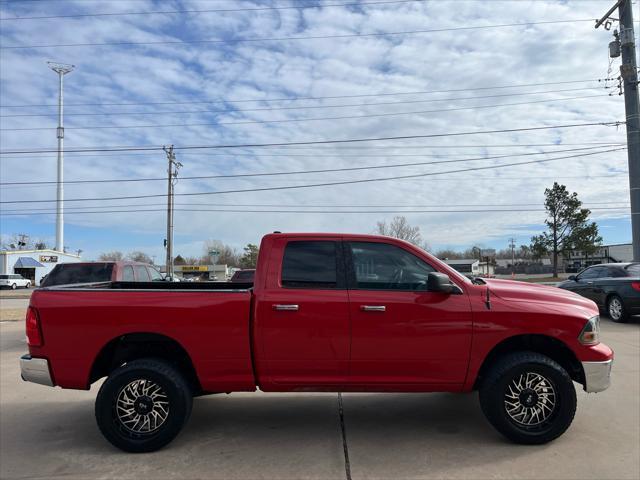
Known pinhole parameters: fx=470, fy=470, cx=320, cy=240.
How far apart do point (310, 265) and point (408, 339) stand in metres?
1.14

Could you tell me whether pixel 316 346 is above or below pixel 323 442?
above

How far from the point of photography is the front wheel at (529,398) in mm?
4223

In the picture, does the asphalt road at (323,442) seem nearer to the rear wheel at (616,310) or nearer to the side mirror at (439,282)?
the side mirror at (439,282)

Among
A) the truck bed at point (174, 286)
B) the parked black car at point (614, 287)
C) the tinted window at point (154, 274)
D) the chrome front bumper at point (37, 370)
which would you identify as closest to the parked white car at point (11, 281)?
the tinted window at point (154, 274)

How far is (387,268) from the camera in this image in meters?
4.52

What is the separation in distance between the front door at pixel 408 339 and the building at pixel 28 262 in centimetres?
7481

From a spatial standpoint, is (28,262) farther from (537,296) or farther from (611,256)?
(611,256)

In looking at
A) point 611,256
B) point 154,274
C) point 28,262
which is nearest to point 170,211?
point 154,274

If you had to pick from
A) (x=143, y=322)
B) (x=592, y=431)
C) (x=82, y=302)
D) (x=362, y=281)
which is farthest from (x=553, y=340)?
(x=82, y=302)

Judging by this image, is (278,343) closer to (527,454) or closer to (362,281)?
(362,281)

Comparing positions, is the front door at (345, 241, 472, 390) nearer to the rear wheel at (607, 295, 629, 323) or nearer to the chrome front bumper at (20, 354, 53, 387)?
the chrome front bumper at (20, 354, 53, 387)

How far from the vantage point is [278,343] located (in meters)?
4.28

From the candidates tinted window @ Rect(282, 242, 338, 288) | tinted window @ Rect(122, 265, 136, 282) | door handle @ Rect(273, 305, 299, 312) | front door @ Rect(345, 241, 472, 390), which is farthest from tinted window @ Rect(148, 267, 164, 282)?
front door @ Rect(345, 241, 472, 390)

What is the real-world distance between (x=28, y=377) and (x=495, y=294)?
4.44 m
